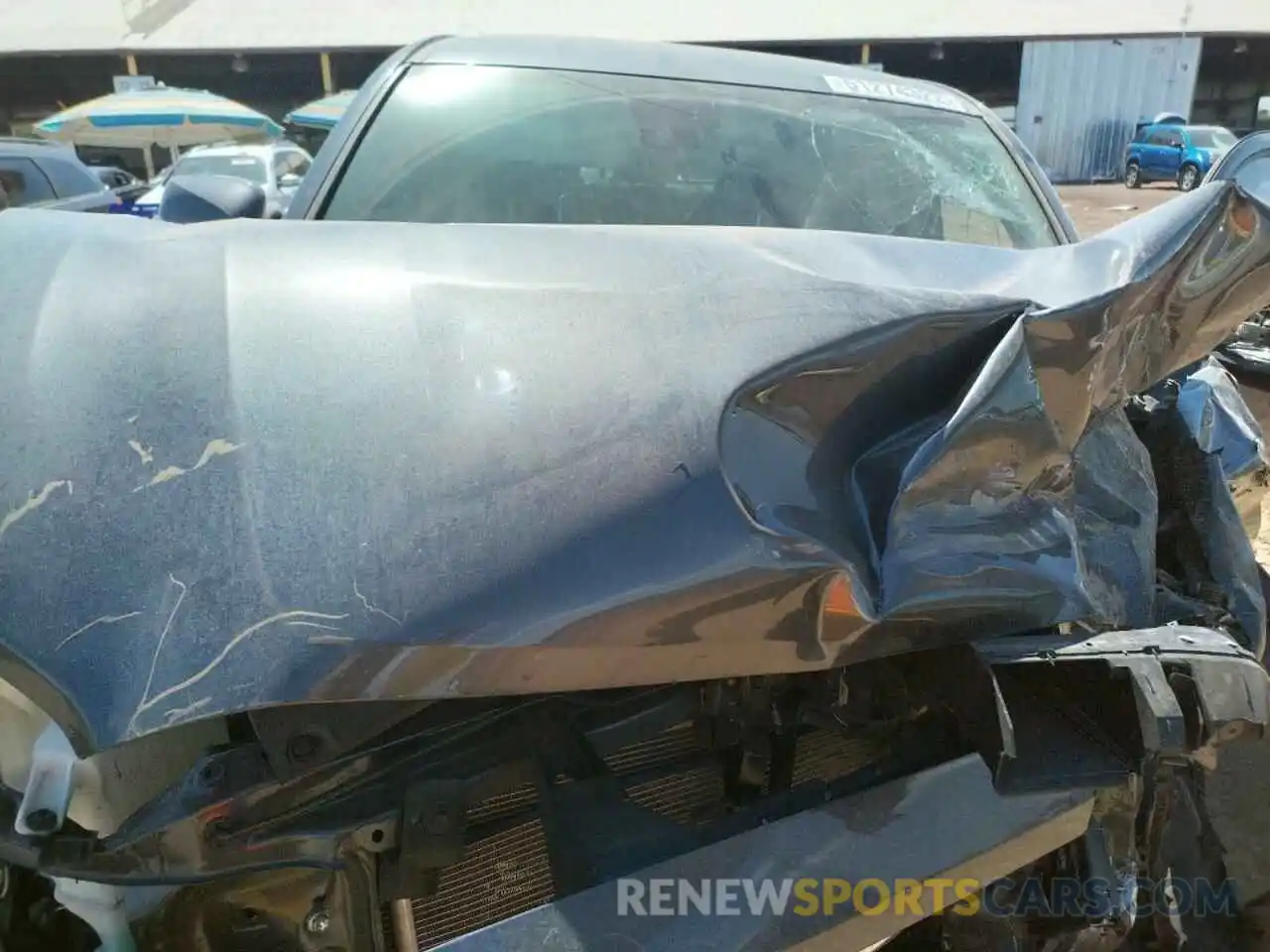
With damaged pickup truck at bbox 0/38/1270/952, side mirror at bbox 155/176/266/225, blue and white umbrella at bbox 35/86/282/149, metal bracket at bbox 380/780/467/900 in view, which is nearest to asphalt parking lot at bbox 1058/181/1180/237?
blue and white umbrella at bbox 35/86/282/149

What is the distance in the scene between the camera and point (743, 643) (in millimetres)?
1277

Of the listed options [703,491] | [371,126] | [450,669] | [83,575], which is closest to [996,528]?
[703,491]

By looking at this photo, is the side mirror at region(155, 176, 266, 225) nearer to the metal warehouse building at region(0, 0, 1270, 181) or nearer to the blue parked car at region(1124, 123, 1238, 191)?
the blue parked car at region(1124, 123, 1238, 191)

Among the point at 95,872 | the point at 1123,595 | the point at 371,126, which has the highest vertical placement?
the point at 371,126

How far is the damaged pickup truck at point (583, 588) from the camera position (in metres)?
1.21

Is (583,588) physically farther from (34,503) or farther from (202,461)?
(34,503)

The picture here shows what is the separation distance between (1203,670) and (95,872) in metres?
1.56

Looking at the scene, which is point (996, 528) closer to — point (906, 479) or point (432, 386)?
point (906, 479)

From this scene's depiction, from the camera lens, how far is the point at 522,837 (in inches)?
60.8

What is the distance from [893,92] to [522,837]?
2.38 meters

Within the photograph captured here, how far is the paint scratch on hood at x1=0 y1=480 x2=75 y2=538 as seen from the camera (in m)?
1.23

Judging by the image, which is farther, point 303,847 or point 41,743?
point 41,743

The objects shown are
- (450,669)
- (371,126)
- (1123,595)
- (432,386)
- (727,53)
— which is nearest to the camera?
(450,669)

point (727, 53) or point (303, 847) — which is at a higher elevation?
point (727, 53)
